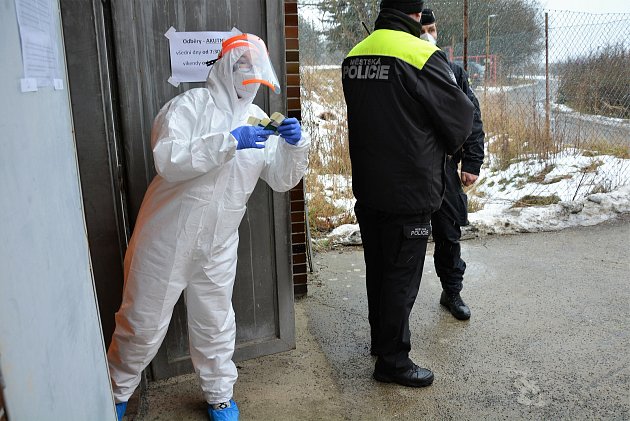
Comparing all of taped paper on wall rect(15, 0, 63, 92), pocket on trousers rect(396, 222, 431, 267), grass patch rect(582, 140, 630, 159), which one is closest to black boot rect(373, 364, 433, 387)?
pocket on trousers rect(396, 222, 431, 267)

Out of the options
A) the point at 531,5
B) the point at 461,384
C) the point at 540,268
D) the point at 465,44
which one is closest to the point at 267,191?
the point at 461,384

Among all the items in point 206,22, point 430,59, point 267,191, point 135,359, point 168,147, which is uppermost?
point 206,22

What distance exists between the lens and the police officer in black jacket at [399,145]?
9.05 ft

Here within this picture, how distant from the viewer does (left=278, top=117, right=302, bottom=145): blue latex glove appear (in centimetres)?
260

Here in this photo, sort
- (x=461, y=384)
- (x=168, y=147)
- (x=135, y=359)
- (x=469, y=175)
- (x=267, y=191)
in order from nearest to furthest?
(x=168, y=147)
(x=135, y=359)
(x=461, y=384)
(x=267, y=191)
(x=469, y=175)

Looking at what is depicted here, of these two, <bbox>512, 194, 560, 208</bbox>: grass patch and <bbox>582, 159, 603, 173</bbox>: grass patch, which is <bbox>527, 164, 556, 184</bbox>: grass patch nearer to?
<bbox>582, 159, 603, 173</bbox>: grass patch

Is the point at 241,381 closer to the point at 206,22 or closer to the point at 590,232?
the point at 206,22

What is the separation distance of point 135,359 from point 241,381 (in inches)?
30.6

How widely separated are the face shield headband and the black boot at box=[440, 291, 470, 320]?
2124 millimetres

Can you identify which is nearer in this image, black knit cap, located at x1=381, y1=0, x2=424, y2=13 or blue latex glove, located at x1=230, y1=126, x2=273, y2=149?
blue latex glove, located at x1=230, y1=126, x2=273, y2=149

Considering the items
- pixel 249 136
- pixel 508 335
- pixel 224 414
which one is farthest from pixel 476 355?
pixel 249 136

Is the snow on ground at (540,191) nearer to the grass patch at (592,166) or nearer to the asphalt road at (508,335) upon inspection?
the grass patch at (592,166)

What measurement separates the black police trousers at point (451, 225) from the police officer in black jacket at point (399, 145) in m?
0.77

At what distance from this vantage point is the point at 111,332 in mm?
2918
